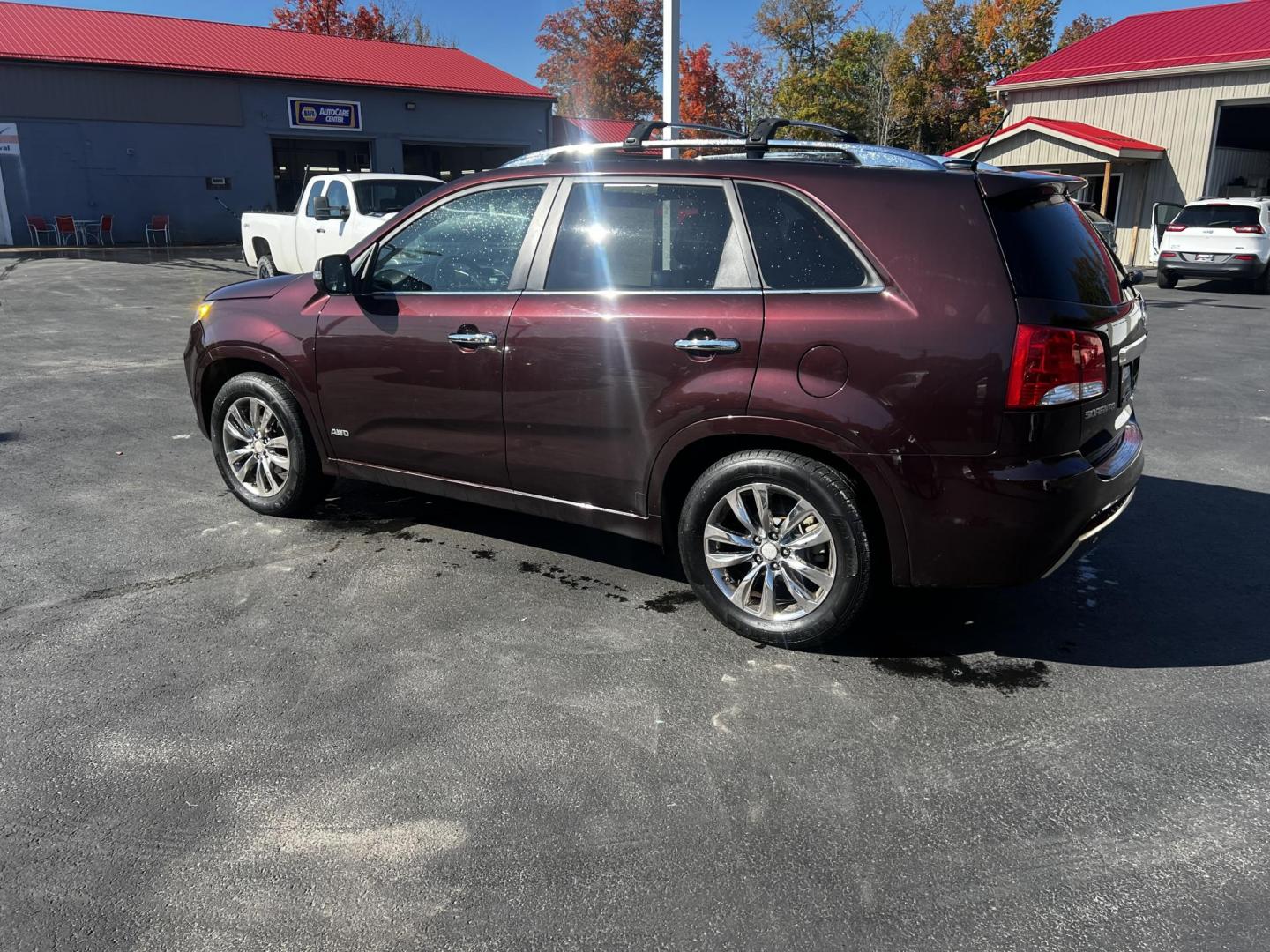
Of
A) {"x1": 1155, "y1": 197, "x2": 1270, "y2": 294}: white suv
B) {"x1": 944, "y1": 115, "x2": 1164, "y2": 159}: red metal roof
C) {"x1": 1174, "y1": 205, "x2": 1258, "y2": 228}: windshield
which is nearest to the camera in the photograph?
{"x1": 1155, "y1": 197, "x2": 1270, "y2": 294}: white suv

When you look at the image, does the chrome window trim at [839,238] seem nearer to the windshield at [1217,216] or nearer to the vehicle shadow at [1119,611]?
the vehicle shadow at [1119,611]

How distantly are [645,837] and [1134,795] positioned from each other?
1486 millimetres

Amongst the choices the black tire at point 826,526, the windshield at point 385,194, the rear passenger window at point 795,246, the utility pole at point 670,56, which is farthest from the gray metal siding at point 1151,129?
the black tire at point 826,526

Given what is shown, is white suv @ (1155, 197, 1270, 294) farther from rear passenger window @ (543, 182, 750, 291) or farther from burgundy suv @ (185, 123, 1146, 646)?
rear passenger window @ (543, 182, 750, 291)

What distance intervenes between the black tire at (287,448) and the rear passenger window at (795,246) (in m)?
2.66

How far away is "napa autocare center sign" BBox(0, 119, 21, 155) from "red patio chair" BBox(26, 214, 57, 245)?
1737 mm

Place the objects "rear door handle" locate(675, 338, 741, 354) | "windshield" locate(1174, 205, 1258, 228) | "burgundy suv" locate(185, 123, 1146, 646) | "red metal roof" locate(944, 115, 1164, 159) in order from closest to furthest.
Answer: "burgundy suv" locate(185, 123, 1146, 646) < "rear door handle" locate(675, 338, 741, 354) < "windshield" locate(1174, 205, 1258, 228) < "red metal roof" locate(944, 115, 1164, 159)

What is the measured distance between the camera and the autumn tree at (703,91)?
51125mm

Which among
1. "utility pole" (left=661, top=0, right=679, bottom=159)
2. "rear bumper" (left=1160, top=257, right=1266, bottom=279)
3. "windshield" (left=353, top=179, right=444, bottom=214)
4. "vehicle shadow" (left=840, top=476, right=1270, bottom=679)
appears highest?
"utility pole" (left=661, top=0, right=679, bottom=159)

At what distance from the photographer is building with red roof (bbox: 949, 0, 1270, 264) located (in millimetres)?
24000

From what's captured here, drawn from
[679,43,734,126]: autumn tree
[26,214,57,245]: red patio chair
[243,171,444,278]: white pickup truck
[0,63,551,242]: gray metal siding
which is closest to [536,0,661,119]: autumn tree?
[679,43,734,126]: autumn tree

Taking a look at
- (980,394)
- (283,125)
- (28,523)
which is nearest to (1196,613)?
(980,394)

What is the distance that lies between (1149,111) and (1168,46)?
6.64ft

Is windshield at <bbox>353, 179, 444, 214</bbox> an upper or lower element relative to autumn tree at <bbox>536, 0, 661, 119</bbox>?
lower
